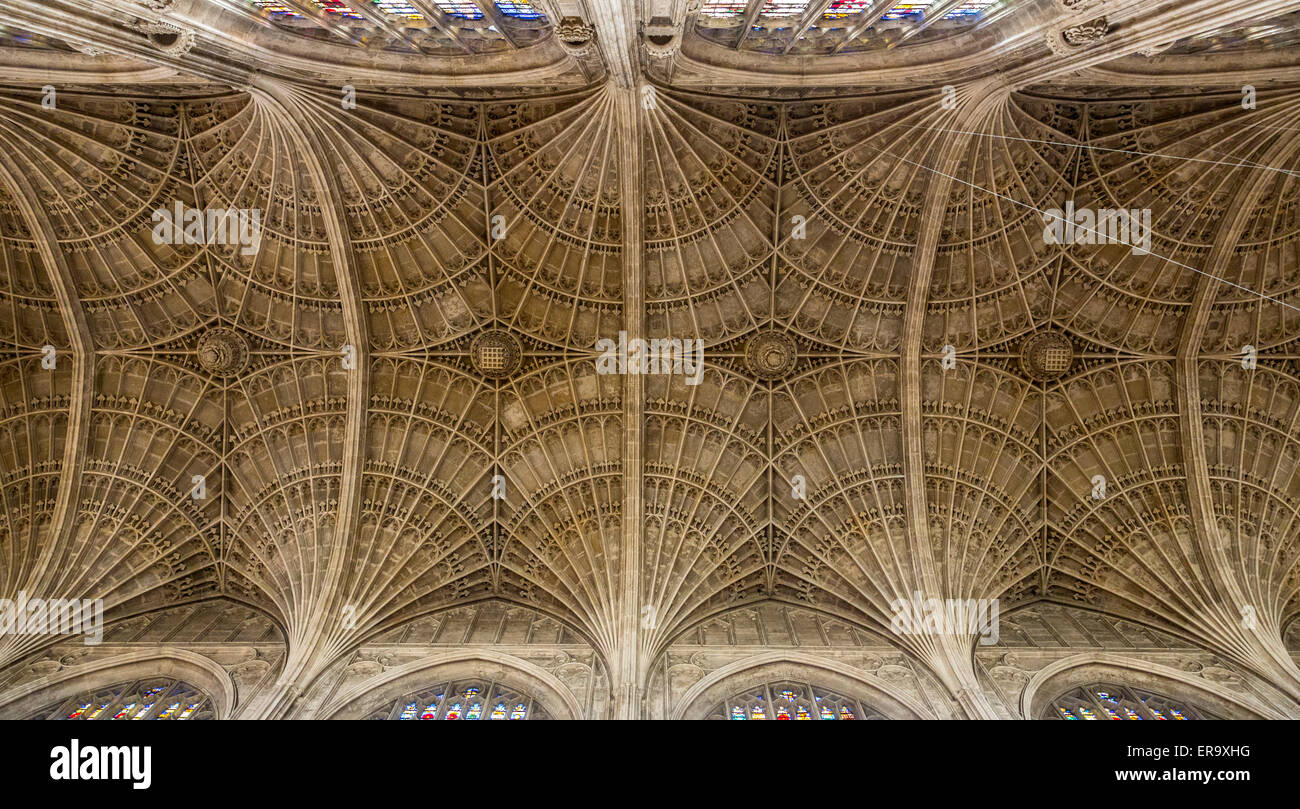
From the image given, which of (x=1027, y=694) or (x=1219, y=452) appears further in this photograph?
(x=1219, y=452)

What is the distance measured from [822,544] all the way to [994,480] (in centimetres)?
433

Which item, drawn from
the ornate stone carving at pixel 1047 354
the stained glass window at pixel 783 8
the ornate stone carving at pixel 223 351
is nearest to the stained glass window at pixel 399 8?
the stained glass window at pixel 783 8

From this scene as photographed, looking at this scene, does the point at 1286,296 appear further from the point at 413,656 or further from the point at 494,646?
the point at 413,656

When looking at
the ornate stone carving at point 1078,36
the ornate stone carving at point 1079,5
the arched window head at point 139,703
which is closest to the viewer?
the ornate stone carving at point 1079,5

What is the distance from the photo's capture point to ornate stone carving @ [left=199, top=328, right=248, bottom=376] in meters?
16.9

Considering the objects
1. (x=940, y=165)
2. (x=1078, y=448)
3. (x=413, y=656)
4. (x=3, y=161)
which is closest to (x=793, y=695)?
(x=413, y=656)

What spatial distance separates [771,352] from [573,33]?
839 cm

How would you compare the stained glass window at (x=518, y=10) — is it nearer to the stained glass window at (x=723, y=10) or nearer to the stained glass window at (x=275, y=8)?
the stained glass window at (x=723, y=10)

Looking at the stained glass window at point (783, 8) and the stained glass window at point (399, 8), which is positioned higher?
the stained glass window at point (399, 8)

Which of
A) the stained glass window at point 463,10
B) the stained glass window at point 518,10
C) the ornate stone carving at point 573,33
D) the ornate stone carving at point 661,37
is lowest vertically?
the ornate stone carving at point 573,33

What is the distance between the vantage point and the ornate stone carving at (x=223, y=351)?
16.9 m

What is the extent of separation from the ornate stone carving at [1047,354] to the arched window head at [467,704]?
43.8ft

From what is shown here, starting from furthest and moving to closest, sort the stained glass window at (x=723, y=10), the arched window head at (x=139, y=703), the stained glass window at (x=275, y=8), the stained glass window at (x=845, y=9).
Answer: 1. the arched window head at (x=139, y=703)
2. the stained glass window at (x=845, y=9)
3. the stained glass window at (x=723, y=10)
4. the stained glass window at (x=275, y=8)

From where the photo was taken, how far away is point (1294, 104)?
13711 millimetres
